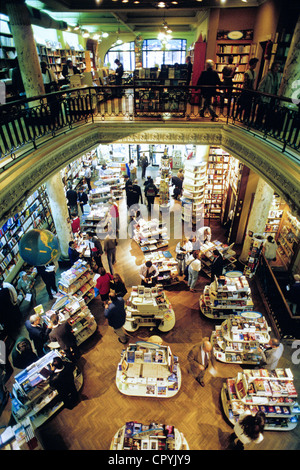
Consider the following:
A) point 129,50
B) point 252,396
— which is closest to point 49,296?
point 252,396

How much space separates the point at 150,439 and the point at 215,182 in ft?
29.6

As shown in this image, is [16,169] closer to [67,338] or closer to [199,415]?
[67,338]

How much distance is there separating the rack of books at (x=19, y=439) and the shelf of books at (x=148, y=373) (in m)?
1.66

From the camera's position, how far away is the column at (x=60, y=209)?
24.8ft

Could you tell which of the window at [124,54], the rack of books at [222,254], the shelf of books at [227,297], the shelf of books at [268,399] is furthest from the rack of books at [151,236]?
the window at [124,54]

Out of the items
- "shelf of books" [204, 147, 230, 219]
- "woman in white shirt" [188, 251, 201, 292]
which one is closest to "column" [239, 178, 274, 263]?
"woman in white shirt" [188, 251, 201, 292]

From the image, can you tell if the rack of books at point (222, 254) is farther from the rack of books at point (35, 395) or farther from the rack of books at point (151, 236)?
the rack of books at point (35, 395)

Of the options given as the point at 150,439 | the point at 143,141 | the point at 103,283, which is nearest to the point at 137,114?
the point at 143,141

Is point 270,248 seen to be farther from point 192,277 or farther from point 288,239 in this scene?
point 192,277

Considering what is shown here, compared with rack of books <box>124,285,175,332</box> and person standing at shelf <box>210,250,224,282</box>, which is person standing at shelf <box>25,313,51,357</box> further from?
person standing at shelf <box>210,250,224,282</box>

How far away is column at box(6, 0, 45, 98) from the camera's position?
612 centimetres

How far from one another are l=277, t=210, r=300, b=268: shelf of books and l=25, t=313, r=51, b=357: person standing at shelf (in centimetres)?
717

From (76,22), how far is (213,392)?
18.6 m

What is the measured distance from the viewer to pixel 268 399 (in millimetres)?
4535
